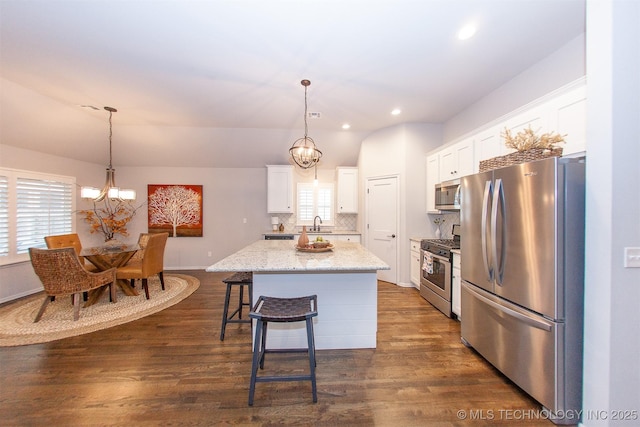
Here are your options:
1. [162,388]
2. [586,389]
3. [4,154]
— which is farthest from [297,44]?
[4,154]

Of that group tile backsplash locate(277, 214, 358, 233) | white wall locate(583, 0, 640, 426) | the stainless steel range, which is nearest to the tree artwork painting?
tile backsplash locate(277, 214, 358, 233)

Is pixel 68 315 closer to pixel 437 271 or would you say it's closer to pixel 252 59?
pixel 252 59

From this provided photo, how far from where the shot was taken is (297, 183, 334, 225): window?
5.93 m

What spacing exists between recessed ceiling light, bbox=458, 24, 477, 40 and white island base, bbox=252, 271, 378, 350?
7.54 feet

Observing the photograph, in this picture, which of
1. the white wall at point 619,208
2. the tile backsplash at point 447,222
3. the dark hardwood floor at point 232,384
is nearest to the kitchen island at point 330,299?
the dark hardwood floor at point 232,384

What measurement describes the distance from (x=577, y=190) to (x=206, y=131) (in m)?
5.25

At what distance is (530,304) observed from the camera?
5.57 ft

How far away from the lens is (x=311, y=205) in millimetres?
5938

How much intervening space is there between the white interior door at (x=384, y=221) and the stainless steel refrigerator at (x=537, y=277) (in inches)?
91.6

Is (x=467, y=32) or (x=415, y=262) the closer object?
(x=467, y=32)

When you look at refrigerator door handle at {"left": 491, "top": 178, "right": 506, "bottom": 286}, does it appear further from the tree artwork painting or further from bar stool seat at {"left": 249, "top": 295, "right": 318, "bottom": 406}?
the tree artwork painting

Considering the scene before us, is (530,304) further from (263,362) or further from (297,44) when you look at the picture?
(297,44)

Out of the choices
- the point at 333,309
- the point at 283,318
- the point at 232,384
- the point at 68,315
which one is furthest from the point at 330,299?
the point at 68,315

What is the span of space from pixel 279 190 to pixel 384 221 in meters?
2.45
